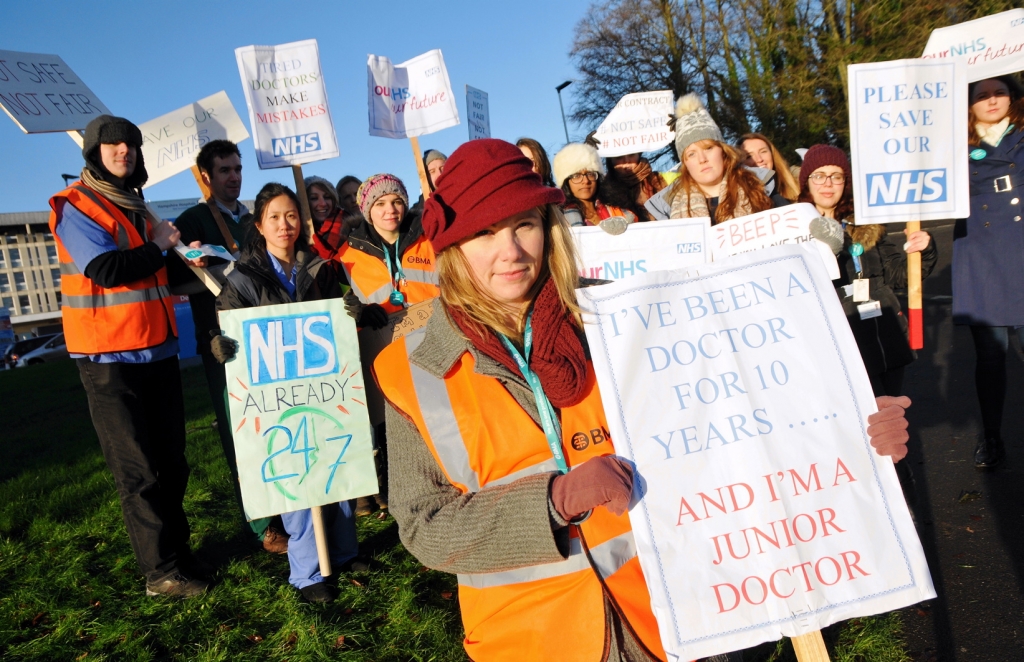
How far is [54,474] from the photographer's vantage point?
6.29 metres

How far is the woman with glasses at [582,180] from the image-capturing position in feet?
15.9

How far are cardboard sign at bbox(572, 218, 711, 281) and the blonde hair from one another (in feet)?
6.10

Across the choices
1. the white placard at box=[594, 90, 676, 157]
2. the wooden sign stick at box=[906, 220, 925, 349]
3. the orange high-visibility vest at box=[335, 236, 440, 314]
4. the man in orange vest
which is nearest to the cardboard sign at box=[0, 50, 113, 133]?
the man in orange vest

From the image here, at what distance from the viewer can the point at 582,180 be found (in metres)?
4.90

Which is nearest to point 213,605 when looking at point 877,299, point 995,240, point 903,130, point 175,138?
point 175,138

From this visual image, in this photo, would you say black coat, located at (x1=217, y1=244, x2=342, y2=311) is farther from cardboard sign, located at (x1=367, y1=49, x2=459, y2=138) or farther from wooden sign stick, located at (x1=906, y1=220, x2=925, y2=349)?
wooden sign stick, located at (x1=906, y1=220, x2=925, y2=349)

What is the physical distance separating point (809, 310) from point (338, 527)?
3.05 meters

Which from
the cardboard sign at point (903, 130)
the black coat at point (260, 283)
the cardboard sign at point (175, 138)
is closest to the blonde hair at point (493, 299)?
the black coat at point (260, 283)

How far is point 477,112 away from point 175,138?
2981 mm

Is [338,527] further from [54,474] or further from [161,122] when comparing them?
[54,474]

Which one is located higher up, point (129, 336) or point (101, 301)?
point (101, 301)

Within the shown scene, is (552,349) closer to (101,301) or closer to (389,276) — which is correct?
(101,301)

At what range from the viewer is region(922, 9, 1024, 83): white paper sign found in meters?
4.21

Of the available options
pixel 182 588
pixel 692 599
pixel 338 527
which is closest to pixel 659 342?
pixel 692 599
